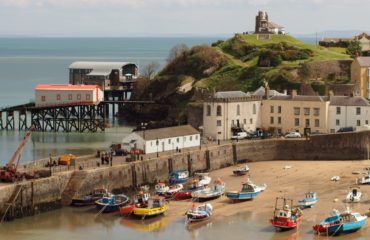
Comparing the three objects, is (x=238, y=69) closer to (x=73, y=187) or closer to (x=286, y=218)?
(x=73, y=187)

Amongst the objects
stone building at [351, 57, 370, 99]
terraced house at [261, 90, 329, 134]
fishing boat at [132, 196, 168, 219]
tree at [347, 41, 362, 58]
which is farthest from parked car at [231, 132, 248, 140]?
tree at [347, 41, 362, 58]

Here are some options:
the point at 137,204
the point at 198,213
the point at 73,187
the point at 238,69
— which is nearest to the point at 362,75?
the point at 238,69

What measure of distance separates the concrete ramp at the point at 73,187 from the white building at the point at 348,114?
26.9 meters

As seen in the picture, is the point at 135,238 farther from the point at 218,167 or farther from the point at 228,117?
the point at 228,117

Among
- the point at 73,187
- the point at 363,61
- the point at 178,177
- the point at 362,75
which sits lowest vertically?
the point at 178,177

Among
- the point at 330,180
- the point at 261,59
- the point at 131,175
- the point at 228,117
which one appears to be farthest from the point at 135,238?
the point at 261,59

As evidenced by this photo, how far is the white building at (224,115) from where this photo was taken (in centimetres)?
7775

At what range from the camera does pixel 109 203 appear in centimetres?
5591

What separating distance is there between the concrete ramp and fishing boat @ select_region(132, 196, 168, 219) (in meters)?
4.74

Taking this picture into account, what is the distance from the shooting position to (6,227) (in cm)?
5216

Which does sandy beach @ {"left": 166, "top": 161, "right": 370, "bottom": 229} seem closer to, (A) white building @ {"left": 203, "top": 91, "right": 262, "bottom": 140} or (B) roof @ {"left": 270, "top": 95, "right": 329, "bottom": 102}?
(A) white building @ {"left": 203, "top": 91, "right": 262, "bottom": 140}

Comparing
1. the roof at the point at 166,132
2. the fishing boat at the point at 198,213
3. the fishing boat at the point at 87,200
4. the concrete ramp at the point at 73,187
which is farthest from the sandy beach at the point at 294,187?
the concrete ramp at the point at 73,187

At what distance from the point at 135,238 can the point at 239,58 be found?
214ft

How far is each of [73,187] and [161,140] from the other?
13.4 m
